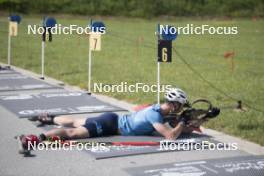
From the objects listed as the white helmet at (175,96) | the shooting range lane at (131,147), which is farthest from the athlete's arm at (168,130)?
the white helmet at (175,96)

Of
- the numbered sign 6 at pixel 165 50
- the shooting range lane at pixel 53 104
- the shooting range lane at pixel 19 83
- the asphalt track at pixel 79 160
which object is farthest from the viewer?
the shooting range lane at pixel 19 83

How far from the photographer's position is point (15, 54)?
23766 millimetres

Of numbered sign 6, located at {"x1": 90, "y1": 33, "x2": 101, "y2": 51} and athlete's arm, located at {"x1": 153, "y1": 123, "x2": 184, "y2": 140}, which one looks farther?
numbered sign 6, located at {"x1": 90, "y1": 33, "x2": 101, "y2": 51}

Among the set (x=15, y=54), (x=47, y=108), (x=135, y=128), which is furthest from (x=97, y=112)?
(x=15, y=54)

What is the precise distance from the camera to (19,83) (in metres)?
15.2

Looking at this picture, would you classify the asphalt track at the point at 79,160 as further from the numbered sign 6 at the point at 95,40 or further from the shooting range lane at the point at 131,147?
the numbered sign 6 at the point at 95,40

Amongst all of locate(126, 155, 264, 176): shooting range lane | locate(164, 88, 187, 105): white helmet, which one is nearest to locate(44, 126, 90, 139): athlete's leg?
locate(164, 88, 187, 105): white helmet

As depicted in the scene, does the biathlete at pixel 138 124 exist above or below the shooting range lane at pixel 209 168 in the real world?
above

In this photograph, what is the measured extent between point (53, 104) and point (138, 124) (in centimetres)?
361

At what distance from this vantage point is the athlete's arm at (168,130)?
857 centimetres

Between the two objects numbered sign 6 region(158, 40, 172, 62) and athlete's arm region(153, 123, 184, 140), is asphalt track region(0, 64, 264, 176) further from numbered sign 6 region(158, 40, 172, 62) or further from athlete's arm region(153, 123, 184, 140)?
numbered sign 6 region(158, 40, 172, 62)

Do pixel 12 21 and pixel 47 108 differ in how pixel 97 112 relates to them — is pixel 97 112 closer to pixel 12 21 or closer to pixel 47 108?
pixel 47 108

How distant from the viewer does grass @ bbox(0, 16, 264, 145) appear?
37.4 feet

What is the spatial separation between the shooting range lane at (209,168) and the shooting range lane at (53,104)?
408 cm
